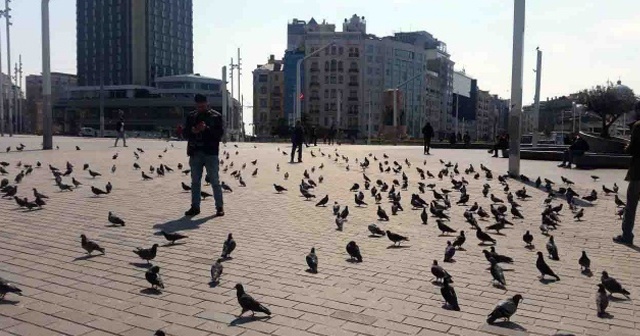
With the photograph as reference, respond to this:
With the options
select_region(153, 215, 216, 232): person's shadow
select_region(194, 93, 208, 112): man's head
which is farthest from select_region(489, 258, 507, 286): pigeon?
select_region(194, 93, 208, 112): man's head

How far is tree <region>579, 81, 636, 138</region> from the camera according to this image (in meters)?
41.8

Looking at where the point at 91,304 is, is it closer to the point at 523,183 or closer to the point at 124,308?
the point at 124,308

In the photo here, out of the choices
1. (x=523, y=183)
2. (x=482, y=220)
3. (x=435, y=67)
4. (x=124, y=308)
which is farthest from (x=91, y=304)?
(x=435, y=67)

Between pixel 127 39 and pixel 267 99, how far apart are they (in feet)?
138

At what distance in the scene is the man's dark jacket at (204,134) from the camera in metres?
9.54

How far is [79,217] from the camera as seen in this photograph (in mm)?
9242

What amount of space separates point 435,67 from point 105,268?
485ft

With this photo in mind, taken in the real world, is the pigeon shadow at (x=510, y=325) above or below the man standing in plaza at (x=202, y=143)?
below

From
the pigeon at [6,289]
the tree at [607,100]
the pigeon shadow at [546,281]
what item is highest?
the tree at [607,100]

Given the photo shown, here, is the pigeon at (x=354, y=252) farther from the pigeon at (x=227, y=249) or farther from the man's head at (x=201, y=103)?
the man's head at (x=201, y=103)

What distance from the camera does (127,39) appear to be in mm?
142875

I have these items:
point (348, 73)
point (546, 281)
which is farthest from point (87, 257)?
point (348, 73)

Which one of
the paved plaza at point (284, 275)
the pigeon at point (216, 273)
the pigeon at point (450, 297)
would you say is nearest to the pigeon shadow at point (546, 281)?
the paved plaza at point (284, 275)

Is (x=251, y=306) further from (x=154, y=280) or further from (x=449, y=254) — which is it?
(x=449, y=254)
